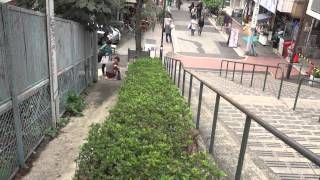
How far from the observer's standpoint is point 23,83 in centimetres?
633

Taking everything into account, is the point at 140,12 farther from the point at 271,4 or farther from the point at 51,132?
the point at 51,132

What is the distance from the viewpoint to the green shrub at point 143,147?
312 cm

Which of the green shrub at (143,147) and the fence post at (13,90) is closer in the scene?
the green shrub at (143,147)

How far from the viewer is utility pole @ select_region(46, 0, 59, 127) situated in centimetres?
766

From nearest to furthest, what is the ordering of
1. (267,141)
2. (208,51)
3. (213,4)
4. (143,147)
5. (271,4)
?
1. (143,147)
2. (267,141)
3. (208,51)
4. (271,4)
5. (213,4)

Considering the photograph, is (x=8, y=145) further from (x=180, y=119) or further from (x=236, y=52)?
(x=236, y=52)

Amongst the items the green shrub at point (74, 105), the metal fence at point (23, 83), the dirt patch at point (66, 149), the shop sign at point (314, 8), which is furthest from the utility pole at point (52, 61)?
the shop sign at point (314, 8)

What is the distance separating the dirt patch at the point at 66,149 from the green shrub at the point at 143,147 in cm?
100

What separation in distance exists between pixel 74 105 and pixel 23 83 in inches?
135

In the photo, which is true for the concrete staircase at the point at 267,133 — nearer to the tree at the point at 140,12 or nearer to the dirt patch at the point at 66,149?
the dirt patch at the point at 66,149

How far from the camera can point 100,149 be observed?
3.41 meters

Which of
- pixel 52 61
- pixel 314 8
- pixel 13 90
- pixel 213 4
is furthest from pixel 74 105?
pixel 213 4

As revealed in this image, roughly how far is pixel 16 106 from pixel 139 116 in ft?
7.51

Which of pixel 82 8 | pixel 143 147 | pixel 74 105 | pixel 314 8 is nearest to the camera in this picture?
pixel 143 147
